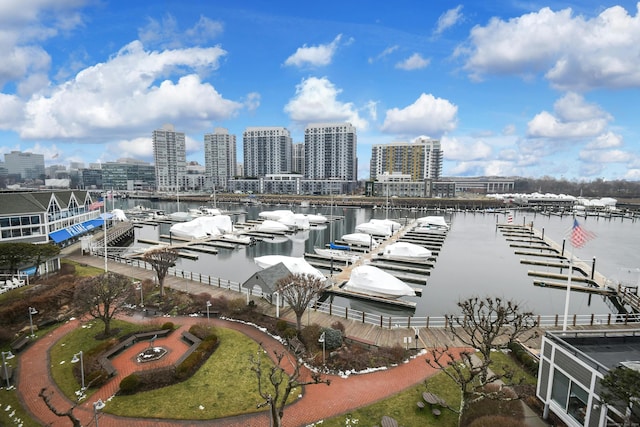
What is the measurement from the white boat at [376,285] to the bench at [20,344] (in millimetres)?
25524

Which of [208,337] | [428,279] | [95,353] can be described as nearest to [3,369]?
[95,353]

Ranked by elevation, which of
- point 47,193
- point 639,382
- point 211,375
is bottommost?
point 211,375

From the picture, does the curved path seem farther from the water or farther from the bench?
the water

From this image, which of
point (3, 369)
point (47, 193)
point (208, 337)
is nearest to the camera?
point (3, 369)

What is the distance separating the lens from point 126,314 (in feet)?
77.3

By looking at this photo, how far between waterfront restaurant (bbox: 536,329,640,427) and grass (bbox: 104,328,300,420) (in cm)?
1050

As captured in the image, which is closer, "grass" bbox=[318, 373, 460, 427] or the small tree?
the small tree

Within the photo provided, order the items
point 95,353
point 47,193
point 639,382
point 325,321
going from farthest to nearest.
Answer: point 47,193
point 325,321
point 95,353
point 639,382

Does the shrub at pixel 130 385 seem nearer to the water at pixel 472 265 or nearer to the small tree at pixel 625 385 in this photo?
the small tree at pixel 625 385

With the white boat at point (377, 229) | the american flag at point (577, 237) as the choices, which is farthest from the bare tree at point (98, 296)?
the white boat at point (377, 229)

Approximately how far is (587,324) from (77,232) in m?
57.5

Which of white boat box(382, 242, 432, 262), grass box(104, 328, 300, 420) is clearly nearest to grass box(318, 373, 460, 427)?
grass box(104, 328, 300, 420)

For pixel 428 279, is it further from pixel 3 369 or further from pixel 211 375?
pixel 3 369

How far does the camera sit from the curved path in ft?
42.8
